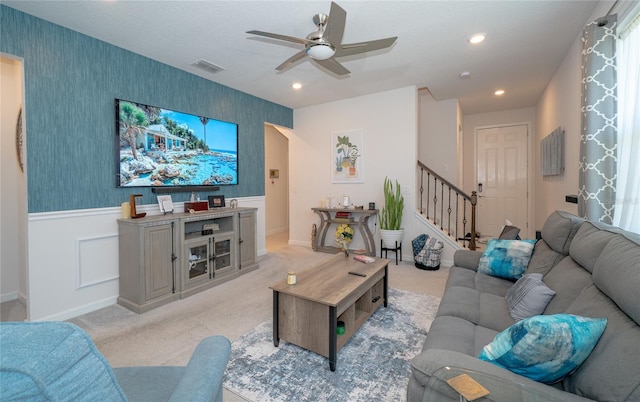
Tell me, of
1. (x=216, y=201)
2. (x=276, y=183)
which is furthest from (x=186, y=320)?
(x=276, y=183)

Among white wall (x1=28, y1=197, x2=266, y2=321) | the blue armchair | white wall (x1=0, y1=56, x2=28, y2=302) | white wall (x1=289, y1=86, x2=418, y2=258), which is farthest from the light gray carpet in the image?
white wall (x1=289, y1=86, x2=418, y2=258)

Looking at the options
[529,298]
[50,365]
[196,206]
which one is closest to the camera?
[50,365]

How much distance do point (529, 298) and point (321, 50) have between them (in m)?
2.21

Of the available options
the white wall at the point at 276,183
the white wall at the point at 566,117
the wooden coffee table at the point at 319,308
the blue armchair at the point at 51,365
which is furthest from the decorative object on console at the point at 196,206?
the white wall at the point at 566,117

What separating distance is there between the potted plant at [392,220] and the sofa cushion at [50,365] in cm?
404

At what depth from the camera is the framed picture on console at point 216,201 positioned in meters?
3.88

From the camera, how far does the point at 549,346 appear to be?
37.5 inches

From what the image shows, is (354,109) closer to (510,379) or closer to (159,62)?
(159,62)

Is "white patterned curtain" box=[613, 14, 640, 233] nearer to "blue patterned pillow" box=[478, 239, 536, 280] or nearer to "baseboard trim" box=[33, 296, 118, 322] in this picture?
"blue patterned pillow" box=[478, 239, 536, 280]

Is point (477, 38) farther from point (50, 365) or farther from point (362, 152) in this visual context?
point (50, 365)

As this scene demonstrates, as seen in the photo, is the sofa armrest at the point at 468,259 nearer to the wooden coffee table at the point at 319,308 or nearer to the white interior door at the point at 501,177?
the wooden coffee table at the point at 319,308

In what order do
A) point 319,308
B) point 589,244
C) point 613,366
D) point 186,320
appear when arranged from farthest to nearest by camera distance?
point 186,320 < point 319,308 < point 589,244 < point 613,366

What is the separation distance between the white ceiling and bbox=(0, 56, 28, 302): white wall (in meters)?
0.94

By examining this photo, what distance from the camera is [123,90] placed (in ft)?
9.98
